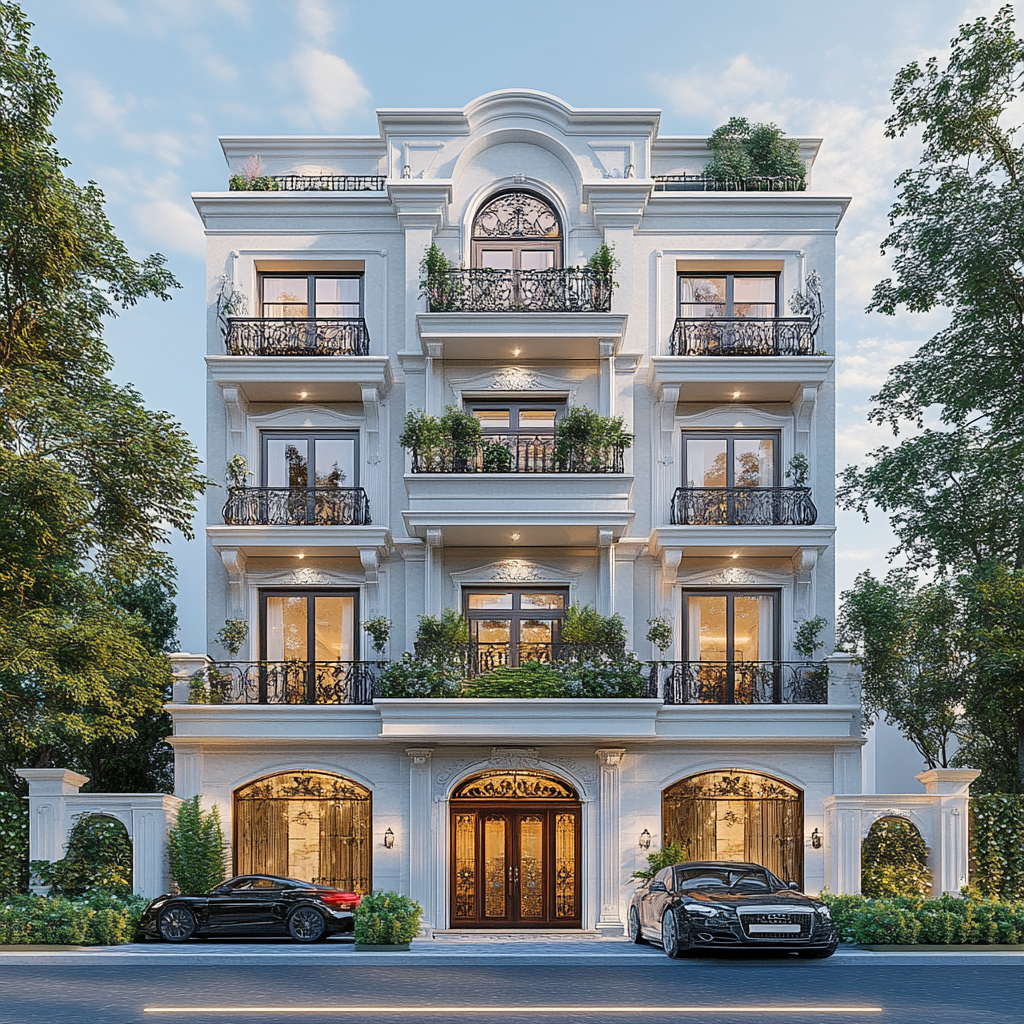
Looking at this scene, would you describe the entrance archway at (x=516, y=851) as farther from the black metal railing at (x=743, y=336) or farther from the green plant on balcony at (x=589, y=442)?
the black metal railing at (x=743, y=336)

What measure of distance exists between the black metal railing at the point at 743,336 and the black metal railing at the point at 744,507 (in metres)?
2.76

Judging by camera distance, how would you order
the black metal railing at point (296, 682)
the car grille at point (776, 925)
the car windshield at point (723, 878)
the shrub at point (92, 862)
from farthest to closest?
the black metal railing at point (296, 682), the shrub at point (92, 862), the car windshield at point (723, 878), the car grille at point (776, 925)

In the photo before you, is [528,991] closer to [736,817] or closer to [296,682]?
[736,817]

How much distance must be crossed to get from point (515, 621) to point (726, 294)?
313 inches

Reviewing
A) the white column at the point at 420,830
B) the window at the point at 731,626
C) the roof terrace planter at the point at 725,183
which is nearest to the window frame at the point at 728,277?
the roof terrace planter at the point at 725,183

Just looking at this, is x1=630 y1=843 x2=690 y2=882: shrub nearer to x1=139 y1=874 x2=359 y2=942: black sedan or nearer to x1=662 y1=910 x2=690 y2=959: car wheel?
x1=662 y1=910 x2=690 y2=959: car wheel

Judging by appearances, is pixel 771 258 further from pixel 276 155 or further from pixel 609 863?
pixel 609 863

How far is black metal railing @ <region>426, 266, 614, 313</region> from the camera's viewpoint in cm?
2248

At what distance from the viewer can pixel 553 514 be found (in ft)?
70.8

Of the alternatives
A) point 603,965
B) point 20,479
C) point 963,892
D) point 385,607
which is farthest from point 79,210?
point 963,892

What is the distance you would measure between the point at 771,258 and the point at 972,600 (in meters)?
7.75

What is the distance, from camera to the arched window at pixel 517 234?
78.3 feet

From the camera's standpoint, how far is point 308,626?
23.1m

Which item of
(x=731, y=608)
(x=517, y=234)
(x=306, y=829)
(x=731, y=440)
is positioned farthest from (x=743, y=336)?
(x=306, y=829)
